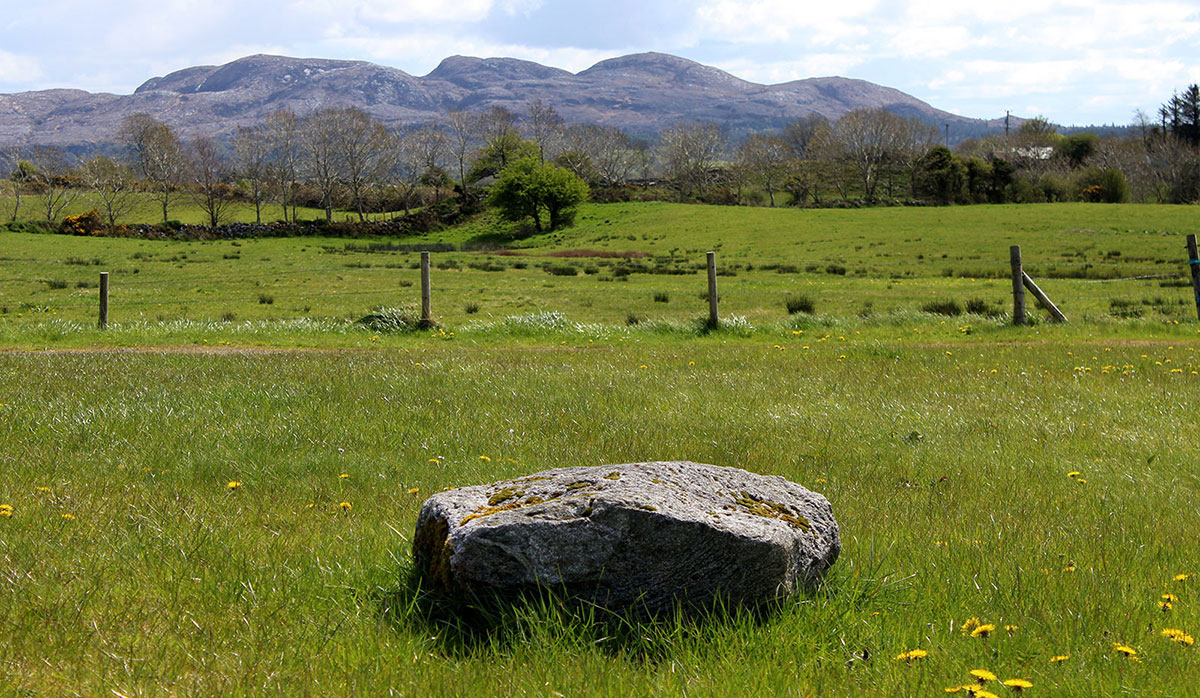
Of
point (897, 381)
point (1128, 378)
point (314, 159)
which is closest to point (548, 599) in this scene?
point (897, 381)

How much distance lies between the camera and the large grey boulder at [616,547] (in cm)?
378

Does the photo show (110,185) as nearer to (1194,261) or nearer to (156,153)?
(156,153)

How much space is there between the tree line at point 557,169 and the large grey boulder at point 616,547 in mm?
96667

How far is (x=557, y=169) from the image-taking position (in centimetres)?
10369

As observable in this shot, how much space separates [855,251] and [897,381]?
50531 mm

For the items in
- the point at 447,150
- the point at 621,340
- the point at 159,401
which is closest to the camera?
the point at 159,401

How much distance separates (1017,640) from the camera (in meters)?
3.79

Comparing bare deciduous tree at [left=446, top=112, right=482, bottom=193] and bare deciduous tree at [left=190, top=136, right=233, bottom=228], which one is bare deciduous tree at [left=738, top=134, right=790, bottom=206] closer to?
bare deciduous tree at [left=446, top=112, right=482, bottom=193]

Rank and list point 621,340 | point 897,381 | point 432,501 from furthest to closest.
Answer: point 621,340
point 897,381
point 432,501

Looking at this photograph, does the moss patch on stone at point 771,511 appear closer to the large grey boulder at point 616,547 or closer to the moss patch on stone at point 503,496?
the large grey boulder at point 616,547

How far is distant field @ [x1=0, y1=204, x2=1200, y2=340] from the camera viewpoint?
28328 millimetres

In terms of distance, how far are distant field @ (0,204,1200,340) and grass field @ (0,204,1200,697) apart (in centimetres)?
883

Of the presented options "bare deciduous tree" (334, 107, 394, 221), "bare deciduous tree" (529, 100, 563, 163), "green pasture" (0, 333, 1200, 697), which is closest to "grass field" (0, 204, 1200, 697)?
"green pasture" (0, 333, 1200, 697)

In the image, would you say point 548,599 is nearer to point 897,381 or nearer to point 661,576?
point 661,576
